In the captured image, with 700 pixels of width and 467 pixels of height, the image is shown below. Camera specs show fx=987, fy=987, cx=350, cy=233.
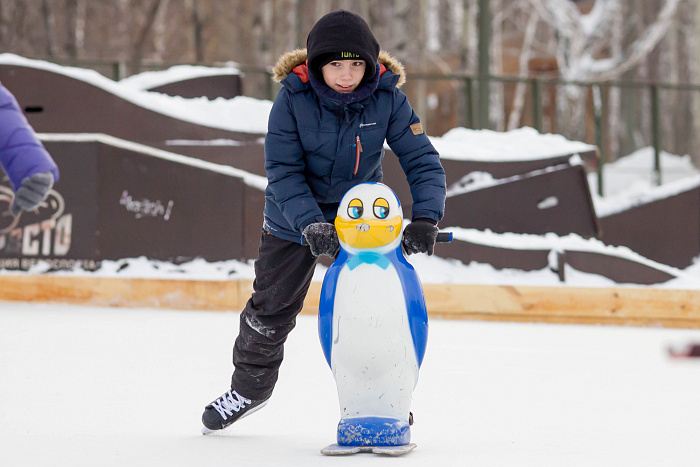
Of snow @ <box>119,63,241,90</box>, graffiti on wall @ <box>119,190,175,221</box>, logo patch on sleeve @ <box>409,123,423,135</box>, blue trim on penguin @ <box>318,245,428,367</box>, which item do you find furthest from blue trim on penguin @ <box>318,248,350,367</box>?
snow @ <box>119,63,241,90</box>

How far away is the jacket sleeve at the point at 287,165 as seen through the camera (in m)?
2.85

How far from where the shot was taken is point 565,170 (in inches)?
316

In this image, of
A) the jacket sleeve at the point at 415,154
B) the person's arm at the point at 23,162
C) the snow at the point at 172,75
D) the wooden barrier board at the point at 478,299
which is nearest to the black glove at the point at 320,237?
the jacket sleeve at the point at 415,154

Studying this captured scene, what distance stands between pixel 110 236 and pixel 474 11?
734 inches

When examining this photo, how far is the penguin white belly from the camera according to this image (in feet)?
9.12

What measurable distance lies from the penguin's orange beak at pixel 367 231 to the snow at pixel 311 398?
61 cm

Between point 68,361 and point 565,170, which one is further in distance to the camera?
point 565,170

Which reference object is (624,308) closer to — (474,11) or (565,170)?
(565,170)

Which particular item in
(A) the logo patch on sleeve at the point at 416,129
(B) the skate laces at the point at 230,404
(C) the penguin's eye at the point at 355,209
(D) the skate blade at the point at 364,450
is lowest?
(D) the skate blade at the point at 364,450

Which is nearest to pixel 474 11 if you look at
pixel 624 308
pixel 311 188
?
pixel 624 308

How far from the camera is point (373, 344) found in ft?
9.12

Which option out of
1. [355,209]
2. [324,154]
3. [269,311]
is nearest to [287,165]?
[324,154]

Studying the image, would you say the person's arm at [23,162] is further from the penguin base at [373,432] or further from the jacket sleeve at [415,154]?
the penguin base at [373,432]

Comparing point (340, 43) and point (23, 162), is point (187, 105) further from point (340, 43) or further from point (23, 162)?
point (340, 43)
